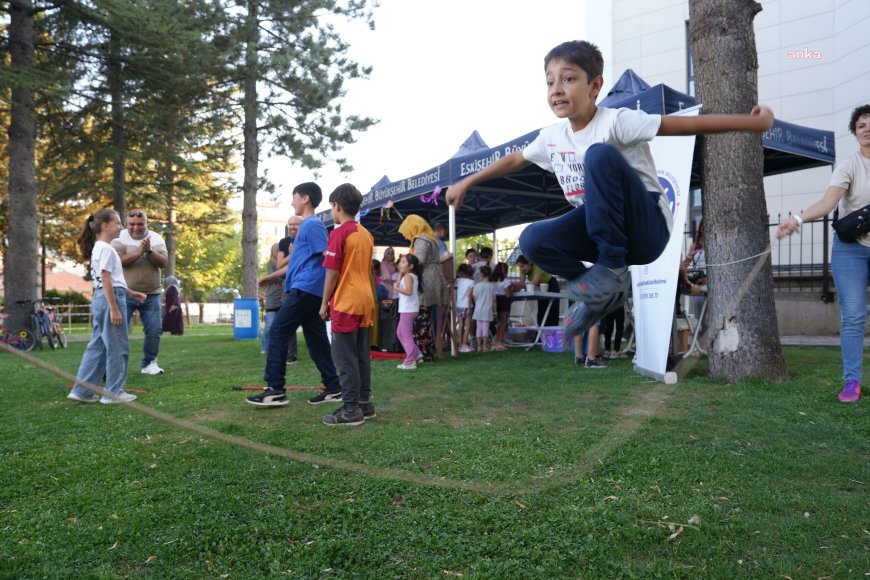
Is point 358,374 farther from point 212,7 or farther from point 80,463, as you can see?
point 212,7

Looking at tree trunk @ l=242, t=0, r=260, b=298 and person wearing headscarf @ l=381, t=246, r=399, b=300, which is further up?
tree trunk @ l=242, t=0, r=260, b=298

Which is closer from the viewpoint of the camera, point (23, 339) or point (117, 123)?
point (23, 339)

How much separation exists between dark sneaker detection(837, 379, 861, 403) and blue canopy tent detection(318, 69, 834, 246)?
3.12m

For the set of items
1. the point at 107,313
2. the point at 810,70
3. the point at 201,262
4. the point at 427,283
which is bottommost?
the point at 107,313

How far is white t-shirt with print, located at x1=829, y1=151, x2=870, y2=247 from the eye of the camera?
4820 mm

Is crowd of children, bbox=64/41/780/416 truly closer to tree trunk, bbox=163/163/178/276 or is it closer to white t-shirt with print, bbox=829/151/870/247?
white t-shirt with print, bbox=829/151/870/247

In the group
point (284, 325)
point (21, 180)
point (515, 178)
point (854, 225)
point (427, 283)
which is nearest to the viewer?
point (854, 225)

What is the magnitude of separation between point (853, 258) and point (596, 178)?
10.4 feet

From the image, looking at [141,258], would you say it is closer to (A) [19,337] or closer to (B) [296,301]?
(B) [296,301]

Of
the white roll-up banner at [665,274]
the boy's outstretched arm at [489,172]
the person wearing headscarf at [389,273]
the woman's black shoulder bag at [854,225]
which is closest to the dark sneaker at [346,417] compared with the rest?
the boy's outstretched arm at [489,172]

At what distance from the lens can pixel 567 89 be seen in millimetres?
3156

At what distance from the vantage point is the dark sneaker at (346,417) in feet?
15.5

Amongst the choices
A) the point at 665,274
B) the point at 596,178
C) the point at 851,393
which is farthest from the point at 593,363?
the point at 596,178

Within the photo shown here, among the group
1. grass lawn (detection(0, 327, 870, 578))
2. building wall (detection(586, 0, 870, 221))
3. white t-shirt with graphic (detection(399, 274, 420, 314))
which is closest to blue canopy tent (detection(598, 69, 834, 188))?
grass lawn (detection(0, 327, 870, 578))
